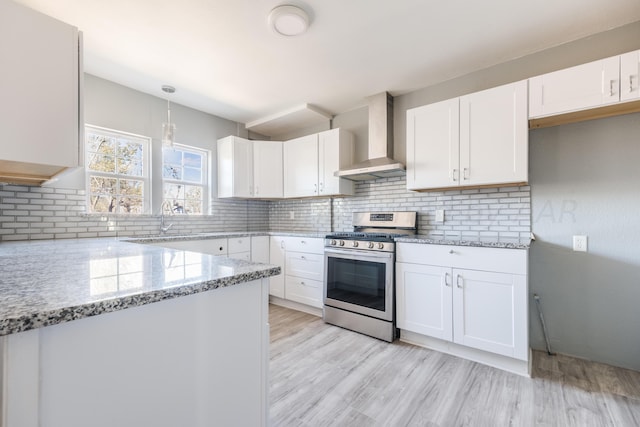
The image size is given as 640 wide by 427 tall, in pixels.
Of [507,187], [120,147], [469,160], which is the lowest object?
[507,187]

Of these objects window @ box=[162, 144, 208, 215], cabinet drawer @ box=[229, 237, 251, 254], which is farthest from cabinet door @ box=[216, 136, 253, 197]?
cabinet drawer @ box=[229, 237, 251, 254]

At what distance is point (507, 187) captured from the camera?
98.9 inches

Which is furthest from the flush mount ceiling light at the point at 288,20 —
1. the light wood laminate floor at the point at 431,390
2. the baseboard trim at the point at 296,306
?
the baseboard trim at the point at 296,306

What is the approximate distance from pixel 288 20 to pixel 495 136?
179 centimetres

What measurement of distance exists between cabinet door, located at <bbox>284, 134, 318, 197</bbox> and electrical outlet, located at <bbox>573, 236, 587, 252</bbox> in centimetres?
248

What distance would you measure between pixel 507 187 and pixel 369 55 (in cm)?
165

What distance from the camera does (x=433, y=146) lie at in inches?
103

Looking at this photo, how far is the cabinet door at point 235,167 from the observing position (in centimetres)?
371

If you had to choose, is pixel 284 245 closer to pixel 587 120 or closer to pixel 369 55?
pixel 369 55

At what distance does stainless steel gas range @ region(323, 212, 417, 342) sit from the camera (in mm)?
2576

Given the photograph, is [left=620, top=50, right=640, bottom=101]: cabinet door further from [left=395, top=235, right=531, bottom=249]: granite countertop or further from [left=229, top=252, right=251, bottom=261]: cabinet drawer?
[left=229, top=252, right=251, bottom=261]: cabinet drawer

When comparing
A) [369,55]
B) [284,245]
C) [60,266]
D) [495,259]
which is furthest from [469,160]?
[60,266]

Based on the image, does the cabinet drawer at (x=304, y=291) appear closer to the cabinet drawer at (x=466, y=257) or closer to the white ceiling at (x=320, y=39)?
the cabinet drawer at (x=466, y=257)

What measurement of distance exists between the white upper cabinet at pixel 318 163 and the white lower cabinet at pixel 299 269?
663mm
